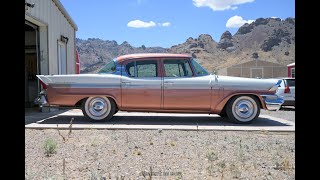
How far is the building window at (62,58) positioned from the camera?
41.7 feet

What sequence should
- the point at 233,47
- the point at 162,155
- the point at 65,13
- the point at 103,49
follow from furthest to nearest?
the point at 103,49 < the point at 233,47 < the point at 65,13 < the point at 162,155

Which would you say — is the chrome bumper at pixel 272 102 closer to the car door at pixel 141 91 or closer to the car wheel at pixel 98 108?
the car door at pixel 141 91

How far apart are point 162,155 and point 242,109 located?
3921 millimetres

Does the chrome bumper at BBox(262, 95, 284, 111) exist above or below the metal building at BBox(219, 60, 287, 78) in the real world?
below

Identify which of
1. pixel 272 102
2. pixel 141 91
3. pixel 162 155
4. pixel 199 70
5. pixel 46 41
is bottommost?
pixel 162 155

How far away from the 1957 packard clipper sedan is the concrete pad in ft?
1.04

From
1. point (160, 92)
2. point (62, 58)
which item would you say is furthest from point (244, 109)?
point (62, 58)

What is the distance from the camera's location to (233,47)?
134m

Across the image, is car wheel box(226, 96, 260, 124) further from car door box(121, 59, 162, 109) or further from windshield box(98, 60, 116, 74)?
windshield box(98, 60, 116, 74)

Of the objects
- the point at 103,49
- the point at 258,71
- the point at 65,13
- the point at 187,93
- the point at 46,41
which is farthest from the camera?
the point at 103,49

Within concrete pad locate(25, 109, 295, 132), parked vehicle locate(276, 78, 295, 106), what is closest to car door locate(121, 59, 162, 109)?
concrete pad locate(25, 109, 295, 132)

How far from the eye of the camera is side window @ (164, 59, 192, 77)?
8766 mm

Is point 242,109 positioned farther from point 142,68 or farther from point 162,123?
point 142,68
